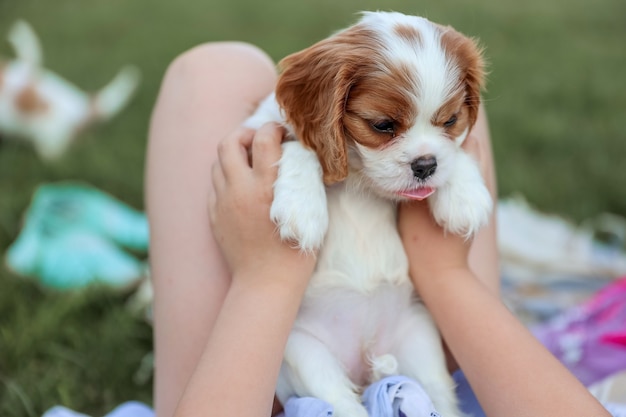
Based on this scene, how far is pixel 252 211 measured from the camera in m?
1.87

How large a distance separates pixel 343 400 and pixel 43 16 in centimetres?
686

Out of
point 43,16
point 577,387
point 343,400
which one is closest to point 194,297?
point 343,400

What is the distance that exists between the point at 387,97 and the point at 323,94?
0.54ft

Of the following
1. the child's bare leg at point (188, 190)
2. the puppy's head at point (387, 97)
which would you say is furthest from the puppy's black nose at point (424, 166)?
the child's bare leg at point (188, 190)

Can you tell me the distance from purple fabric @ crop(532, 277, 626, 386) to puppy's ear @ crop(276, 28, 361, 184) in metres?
1.19

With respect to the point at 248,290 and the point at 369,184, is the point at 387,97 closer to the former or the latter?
the point at 369,184

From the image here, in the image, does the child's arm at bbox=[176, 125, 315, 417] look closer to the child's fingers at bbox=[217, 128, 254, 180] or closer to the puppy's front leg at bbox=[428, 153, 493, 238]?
the child's fingers at bbox=[217, 128, 254, 180]

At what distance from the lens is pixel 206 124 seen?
Answer: 228 centimetres

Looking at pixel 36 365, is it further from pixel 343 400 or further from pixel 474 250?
pixel 474 250

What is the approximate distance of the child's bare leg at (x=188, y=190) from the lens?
2.00 metres

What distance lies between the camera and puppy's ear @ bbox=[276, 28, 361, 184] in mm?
1772

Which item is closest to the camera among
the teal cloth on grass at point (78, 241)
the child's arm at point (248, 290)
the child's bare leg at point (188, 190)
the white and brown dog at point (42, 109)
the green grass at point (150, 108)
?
Result: the child's arm at point (248, 290)

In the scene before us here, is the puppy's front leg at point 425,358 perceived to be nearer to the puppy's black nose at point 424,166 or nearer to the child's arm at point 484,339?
the child's arm at point 484,339

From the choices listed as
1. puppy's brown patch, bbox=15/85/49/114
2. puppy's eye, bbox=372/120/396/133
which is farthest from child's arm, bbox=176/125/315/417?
puppy's brown patch, bbox=15/85/49/114
